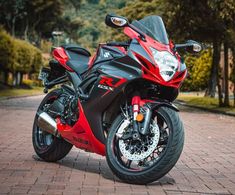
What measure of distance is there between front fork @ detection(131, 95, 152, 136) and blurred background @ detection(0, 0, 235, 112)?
15.7 metres

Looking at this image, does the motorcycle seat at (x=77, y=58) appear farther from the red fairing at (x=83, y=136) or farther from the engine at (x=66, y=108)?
the red fairing at (x=83, y=136)

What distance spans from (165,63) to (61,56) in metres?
1.92

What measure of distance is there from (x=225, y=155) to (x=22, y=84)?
2357 inches

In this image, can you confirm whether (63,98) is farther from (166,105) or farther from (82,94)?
(166,105)

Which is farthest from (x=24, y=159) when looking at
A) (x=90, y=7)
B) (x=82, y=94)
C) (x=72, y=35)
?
(x=90, y=7)

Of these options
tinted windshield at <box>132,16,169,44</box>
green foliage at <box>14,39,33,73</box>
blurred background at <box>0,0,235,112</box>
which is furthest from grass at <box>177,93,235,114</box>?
green foliage at <box>14,39,33,73</box>

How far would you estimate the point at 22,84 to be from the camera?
6600cm

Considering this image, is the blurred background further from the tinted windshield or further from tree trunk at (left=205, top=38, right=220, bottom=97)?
the tinted windshield

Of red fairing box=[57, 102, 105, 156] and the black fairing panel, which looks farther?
red fairing box=[57, 102, 105, 156]

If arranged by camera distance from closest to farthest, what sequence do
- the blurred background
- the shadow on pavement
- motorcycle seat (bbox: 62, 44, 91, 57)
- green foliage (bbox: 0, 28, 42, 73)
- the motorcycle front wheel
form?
the motorcycle front wheel, the shadow on pavement, motorcycle seat (bbox: 62, 44, 91, 57), the blurred background, green foliage (bbox: 0, 28, 42, 73)

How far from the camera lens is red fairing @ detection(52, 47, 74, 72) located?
20.8 feet

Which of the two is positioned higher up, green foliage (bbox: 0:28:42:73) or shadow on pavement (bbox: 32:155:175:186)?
shadow on pavement (bbox: 32:155:175:186)

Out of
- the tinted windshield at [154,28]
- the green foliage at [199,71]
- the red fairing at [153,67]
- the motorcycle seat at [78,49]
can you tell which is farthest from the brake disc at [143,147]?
the green foliage at [199,71]

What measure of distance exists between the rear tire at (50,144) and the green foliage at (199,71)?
40154mm
